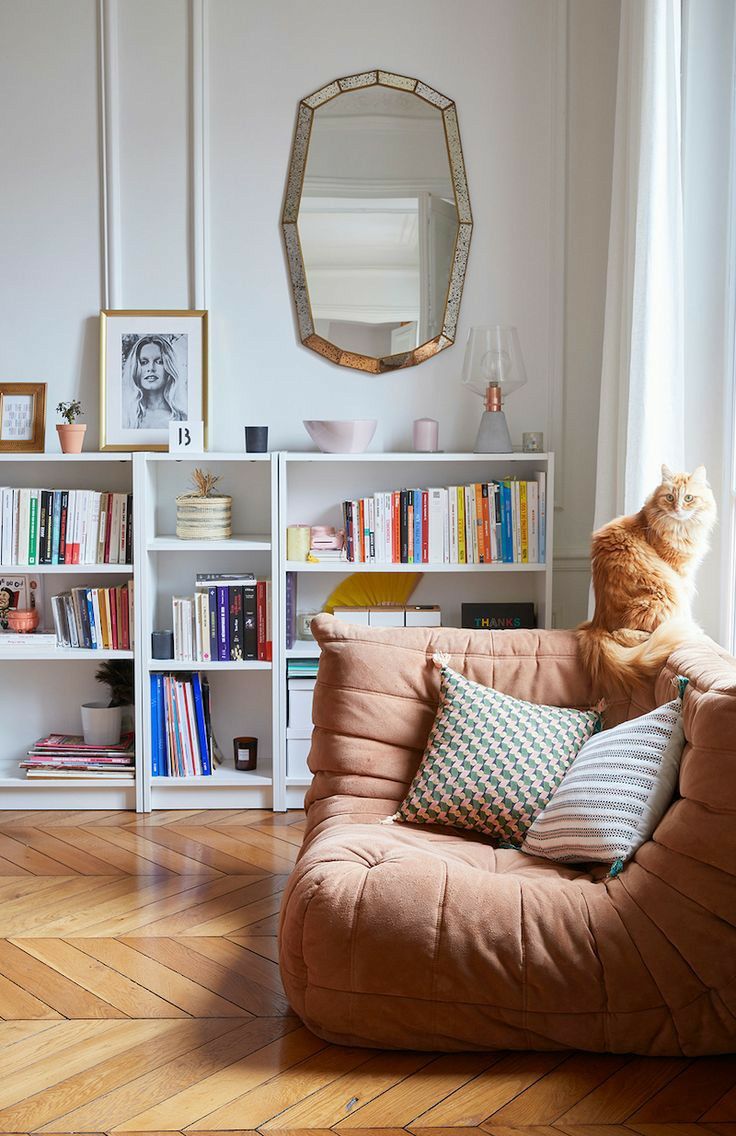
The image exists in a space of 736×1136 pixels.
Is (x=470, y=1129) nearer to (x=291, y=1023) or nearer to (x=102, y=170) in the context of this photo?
(x=291, y=1023)

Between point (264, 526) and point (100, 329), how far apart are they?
33.0 inches

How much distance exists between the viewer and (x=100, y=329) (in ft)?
11.8

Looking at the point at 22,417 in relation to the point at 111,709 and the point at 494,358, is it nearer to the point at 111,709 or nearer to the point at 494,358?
the point at 111,709

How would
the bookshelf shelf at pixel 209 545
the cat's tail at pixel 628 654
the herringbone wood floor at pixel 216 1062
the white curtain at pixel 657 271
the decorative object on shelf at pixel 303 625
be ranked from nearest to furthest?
1. the herringbone wood floor at pixel 216 1062
2. the cat's tail at pixel 628 654
3. the white curtain at pixel 657 271
4. the bookshelf shelf at pixel 209 545
5. the decorative object on shelf at pixel 303 625

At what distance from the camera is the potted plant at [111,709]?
3.58 metres

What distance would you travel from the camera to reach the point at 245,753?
3559mm

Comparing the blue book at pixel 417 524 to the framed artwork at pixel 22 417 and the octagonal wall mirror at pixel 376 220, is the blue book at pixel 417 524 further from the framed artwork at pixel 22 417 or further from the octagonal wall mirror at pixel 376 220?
the framed artwork at pixel 22 417

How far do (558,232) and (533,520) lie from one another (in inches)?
38.1

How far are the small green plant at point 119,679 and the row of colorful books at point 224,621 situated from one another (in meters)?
0.23

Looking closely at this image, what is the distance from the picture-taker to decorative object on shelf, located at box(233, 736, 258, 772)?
3.56 m

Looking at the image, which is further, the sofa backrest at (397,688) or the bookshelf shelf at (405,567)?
the bookshelf shelf at (405,567)

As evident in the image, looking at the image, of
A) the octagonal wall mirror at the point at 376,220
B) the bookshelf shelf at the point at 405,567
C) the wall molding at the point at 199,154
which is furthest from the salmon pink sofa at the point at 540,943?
the wall molding at the point at 199,154

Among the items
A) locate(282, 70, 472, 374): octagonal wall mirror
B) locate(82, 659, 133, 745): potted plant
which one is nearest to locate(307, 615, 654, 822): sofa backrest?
locate(82, 659, 133, 745): potted plant

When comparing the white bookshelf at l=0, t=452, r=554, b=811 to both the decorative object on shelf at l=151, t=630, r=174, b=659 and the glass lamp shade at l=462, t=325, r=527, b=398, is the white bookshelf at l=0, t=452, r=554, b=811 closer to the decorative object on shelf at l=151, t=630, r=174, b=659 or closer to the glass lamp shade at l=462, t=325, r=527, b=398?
the decorative object on shelf at l=151, t=630, r=174, b=659
